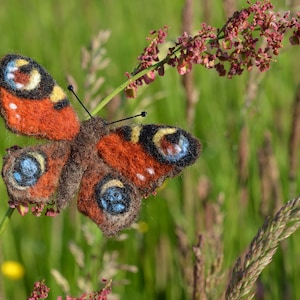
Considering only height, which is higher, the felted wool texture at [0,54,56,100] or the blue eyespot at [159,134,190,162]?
the felted wool texture at [0,54,56,100]

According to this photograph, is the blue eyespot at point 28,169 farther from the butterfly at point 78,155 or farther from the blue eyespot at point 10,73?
the blue eyespot at point 10,73

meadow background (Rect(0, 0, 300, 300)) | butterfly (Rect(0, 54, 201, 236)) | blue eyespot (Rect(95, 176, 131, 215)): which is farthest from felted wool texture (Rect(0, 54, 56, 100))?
blue eyespot (Rect(95, 176, 131, 215))

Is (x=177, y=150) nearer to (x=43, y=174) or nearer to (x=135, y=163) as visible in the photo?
(x=135, y=163)

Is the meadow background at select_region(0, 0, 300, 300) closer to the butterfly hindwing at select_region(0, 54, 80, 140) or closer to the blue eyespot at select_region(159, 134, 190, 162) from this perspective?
the butterfly hindwing at select_region(0, 54, 80, 140)

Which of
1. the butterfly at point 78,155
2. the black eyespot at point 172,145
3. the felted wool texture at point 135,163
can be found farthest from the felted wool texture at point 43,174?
the black eyespot at point 172,145

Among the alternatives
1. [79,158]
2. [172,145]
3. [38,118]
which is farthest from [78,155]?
[172,145]

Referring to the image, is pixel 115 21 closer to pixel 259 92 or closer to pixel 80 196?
pixel 259 92

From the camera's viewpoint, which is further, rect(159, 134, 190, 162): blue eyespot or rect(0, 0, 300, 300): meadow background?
rect(0, 0, 300, 300): meadow background

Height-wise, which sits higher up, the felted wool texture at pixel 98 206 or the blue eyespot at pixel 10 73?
the blue eyespot at pixel 10 73

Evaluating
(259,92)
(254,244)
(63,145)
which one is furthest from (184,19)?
(254,244)
